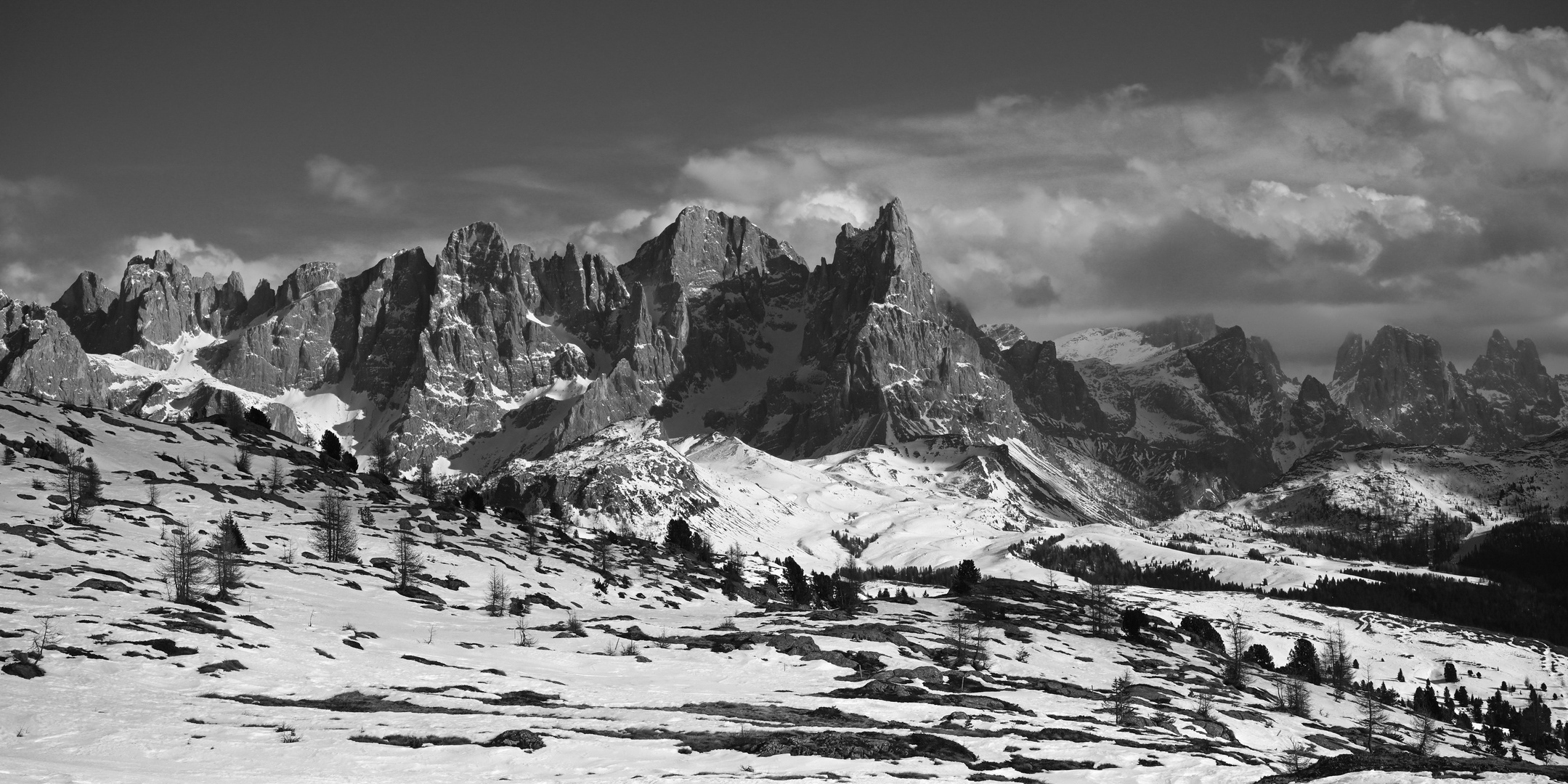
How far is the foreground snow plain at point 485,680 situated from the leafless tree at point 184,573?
51.7 inches

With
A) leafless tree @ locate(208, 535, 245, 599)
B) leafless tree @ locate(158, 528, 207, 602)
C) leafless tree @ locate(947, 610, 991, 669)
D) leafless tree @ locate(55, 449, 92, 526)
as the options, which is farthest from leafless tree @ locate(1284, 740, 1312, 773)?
leafless tree @ locate(55, 449, 92, 526)

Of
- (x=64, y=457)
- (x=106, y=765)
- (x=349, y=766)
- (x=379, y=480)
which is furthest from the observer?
(x=379, y=480)

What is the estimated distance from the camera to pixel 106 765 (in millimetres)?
36281

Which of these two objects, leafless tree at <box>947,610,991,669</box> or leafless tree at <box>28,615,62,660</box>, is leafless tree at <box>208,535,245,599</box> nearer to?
leafless tree at <box>28,615,62,660</box>

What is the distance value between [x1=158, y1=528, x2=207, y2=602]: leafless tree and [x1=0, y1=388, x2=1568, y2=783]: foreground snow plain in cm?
131

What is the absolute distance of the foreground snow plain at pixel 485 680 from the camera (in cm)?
4150

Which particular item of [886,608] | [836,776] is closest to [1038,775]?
[836,776]

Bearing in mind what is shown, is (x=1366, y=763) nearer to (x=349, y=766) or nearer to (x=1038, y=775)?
(x=1038, y=775)

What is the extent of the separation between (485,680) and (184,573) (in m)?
22.5

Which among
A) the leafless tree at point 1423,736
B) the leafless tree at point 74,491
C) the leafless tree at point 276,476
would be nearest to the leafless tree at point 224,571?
the leafless tree at point 74,491

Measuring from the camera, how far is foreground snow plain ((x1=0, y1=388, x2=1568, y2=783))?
41.5 m

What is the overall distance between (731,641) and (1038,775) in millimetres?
39856

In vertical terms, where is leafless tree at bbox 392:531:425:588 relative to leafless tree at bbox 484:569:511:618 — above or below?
above

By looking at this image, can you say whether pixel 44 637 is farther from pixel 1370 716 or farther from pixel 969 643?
pixel 1370 716
